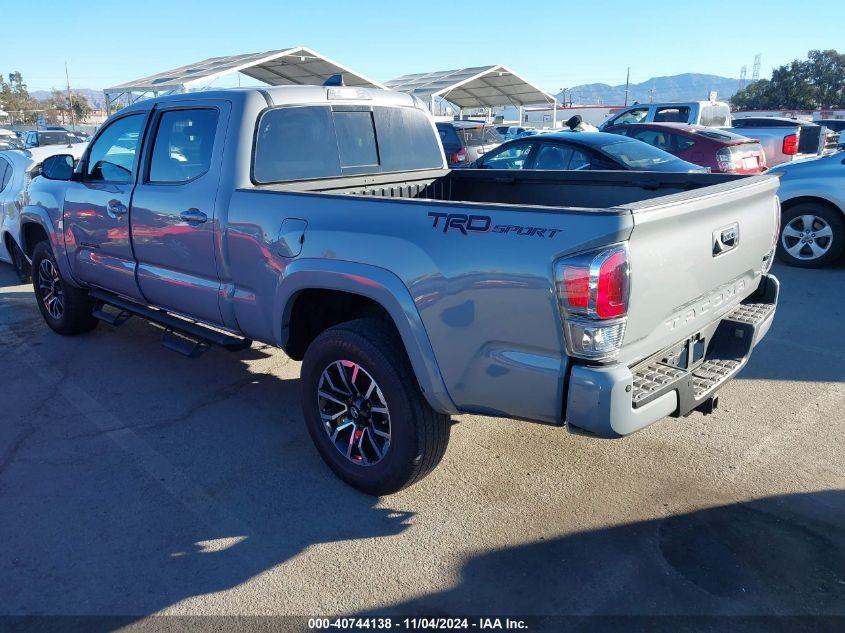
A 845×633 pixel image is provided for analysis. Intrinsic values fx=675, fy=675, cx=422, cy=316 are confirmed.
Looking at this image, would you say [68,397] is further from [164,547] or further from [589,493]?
[589,493]

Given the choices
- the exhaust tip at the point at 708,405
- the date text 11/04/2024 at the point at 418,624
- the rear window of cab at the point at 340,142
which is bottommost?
the date text 11/04/2024 at the point at 418,624

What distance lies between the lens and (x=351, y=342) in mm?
3336

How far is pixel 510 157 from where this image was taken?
9344mm

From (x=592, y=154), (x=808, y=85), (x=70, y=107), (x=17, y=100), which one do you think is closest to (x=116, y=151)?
(x=592, y=154)

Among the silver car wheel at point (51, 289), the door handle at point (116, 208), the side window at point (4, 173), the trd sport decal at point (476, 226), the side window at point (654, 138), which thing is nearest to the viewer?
the trd sport decal at point (476, 226)

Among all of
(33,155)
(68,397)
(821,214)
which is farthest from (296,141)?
(821,214)

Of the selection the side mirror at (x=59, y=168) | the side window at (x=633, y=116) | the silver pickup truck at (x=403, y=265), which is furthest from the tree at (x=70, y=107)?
the silver pickup truck at (x=403, y=265)

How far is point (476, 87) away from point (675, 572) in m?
37.0

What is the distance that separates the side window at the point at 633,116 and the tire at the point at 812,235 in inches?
306

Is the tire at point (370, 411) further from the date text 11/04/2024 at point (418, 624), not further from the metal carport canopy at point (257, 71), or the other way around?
the metal carport canopy at point (257, 71)

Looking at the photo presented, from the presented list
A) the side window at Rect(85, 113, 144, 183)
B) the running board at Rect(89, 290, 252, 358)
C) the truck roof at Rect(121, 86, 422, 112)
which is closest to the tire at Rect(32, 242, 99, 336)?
the running board at Rect(89, 290, 252, 358)

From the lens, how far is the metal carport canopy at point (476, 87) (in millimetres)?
33625

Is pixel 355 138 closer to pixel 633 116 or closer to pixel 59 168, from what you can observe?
pixel 59 168

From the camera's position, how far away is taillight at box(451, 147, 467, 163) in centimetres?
1503
